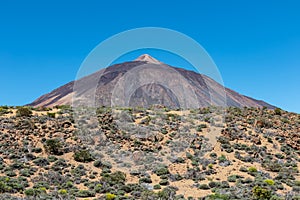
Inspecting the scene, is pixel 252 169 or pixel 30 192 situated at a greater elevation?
pixel 252 169

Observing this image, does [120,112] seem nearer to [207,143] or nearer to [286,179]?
[207,143]

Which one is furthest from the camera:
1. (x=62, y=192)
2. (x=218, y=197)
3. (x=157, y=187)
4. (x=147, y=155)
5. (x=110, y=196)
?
(x=147, y=155)

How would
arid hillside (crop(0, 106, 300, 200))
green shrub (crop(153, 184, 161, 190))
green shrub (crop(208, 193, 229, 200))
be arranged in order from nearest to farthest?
green shrub (crop(208, 193, 229, 200)) → arid hillside (crop(0, 106, 300, 200)) → green shrub (crop(153, 184, 161, 190))

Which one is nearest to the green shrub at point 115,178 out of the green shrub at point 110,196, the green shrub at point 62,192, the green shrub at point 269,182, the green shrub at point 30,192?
the green shrub at point 110,196

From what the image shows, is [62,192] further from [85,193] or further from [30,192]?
[30,192]

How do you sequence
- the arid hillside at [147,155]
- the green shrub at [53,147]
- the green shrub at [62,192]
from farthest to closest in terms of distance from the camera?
the green shrub at [53,147]
the arid hillside at [147,155]
the green shrub at [62,192]

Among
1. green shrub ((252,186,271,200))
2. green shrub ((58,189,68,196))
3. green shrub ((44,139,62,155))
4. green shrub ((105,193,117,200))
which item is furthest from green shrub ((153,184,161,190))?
Result: green shrub ((44,139,62,155))

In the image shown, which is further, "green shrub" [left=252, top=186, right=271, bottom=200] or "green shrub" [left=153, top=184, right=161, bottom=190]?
"green shrub" [left=153, top=184, right=161, bottom=190]

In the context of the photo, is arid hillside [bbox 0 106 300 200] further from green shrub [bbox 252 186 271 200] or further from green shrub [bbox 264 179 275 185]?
green shrub [bbox 264 179 275 185]

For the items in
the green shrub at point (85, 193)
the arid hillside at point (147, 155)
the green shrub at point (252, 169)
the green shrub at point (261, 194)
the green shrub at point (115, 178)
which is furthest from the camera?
the green shrub at point (252, 169)

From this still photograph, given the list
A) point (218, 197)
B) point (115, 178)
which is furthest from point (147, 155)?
point (218, 197)

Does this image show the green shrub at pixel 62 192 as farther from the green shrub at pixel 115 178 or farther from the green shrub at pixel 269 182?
the green shrub at pixel 269 182

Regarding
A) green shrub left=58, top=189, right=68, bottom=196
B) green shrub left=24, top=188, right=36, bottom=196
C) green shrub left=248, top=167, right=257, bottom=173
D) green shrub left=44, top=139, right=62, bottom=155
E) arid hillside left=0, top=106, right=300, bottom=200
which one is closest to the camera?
green shrub left=24, top=188, right=36, bottom=196
